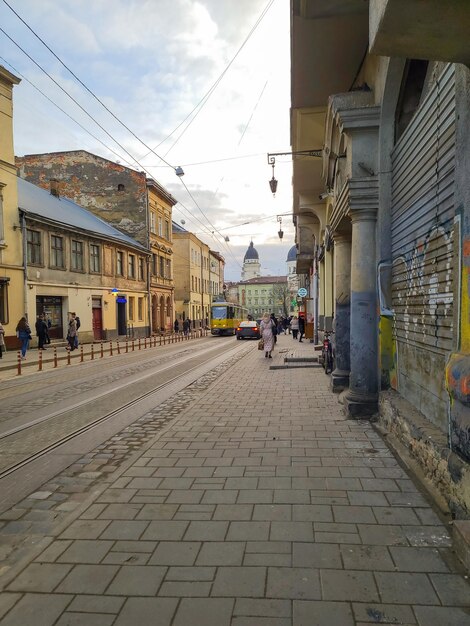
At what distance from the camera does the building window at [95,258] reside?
1135 inches

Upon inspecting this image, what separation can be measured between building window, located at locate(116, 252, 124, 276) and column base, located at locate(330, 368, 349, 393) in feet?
84.6

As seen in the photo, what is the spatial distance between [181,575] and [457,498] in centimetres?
200

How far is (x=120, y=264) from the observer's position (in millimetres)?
32969

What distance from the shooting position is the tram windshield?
36.8m

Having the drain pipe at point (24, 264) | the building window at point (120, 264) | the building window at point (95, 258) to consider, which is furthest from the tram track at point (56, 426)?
the building window at point (120, 264)

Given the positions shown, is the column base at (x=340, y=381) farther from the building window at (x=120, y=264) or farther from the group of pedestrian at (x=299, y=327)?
the building window at (x=120, y=264)

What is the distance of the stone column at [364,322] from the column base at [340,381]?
6.72 feet

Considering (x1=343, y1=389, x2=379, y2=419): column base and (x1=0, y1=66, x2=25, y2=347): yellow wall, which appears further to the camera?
(x1=0, y1=66, x2=25, y2=347): yellow wall

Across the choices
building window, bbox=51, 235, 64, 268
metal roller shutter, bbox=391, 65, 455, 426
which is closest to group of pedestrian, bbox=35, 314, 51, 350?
building window, bbox=51, 235, 64, 268

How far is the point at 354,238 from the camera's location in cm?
680

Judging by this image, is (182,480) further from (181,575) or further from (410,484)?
(410,484)

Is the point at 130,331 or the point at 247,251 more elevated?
the point at 247,251

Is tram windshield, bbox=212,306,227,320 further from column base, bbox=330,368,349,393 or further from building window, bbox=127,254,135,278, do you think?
column base, bbox=330,368,349,393

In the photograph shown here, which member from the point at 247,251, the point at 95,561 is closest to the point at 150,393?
the point at 95,561
